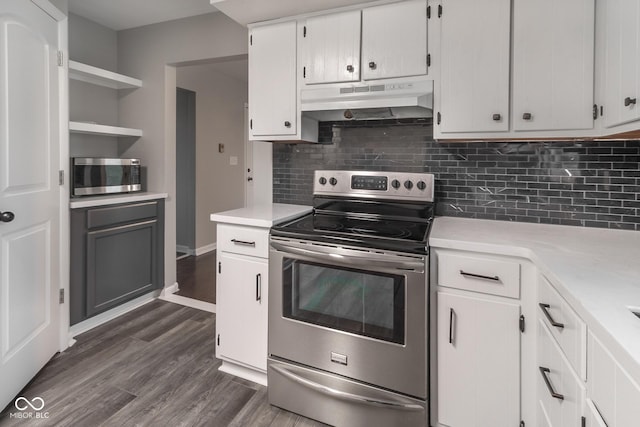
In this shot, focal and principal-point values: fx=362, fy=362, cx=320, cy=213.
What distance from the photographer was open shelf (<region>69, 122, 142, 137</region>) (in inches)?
101

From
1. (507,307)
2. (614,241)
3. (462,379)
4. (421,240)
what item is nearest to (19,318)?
(421,240)

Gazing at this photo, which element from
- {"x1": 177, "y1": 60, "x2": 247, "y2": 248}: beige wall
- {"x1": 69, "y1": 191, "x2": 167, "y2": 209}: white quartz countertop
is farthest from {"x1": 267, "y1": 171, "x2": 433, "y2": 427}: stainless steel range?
{"x1": 177, "y1": 60, "x2": 247, "y2": 248}: beige wall

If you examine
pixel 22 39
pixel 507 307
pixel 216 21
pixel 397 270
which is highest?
pixel 216 21

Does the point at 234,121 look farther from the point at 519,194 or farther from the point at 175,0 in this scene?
the point at 519,194

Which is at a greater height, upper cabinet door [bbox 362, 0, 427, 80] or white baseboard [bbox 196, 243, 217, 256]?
upper cabinet door [bbox 362, 0, 427, 80]

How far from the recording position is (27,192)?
1893mm

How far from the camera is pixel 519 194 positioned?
77.3 inches

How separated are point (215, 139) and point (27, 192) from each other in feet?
10.1

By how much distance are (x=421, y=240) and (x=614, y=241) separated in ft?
2.72

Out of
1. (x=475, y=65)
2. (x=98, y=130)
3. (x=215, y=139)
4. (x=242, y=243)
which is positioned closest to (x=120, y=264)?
(x=98, y=130)

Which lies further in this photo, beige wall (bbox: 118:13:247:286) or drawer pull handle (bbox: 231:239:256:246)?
beige wall (bbox: 118:13:247:286)

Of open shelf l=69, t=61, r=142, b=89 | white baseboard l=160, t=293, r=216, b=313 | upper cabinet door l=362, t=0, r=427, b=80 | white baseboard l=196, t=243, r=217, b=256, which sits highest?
open shelf l=69, t=61, r=142, b=89

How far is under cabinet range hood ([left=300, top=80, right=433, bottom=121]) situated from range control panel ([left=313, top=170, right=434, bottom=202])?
0.35 m

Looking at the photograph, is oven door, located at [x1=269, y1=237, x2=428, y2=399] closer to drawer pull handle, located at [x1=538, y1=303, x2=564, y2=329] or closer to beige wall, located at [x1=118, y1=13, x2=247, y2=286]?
drawer pull handle, located at [x1=538, y1=303, x2=564, y2=329]
